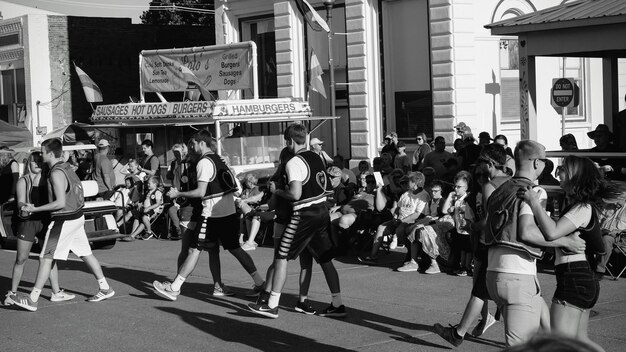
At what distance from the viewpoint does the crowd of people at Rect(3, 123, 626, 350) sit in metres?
6.29

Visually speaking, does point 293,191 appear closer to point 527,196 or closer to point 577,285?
point 527,196

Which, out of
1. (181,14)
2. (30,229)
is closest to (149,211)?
(30,229)

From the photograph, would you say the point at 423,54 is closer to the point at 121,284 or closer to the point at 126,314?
the point at 121,284

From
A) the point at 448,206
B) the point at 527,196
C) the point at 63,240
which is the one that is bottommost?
the point at 63,240

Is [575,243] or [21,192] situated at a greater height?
[21,192]

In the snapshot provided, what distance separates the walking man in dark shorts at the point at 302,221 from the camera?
956 cm

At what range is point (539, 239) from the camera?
6.22 m

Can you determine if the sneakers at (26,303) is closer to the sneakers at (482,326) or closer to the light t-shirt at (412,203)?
the sneakers at (482,326)

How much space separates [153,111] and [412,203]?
29.3 feet

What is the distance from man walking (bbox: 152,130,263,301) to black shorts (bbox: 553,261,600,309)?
5308 mm

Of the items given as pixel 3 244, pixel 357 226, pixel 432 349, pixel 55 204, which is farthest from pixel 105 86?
pixel 432 349

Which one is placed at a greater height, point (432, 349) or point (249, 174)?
point (249, 174)

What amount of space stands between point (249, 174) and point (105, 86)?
65.4ft

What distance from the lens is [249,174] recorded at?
17.5 m
